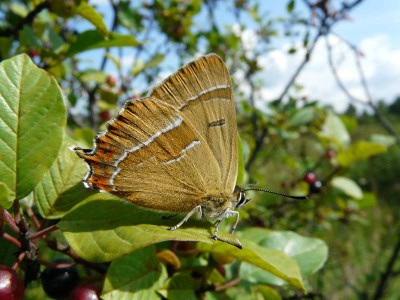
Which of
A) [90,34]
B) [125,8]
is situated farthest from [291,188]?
[90,34]

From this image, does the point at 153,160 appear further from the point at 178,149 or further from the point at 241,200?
the point at 241,200

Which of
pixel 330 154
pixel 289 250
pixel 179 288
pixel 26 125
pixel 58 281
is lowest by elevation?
pixel 330 154

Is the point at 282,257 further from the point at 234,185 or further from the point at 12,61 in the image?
the point at 12,61

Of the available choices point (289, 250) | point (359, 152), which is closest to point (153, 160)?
point (289, 250)

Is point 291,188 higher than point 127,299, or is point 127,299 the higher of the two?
point 127,299

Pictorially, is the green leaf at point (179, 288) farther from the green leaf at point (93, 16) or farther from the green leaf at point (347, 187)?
the green leaf at point (347, 187)

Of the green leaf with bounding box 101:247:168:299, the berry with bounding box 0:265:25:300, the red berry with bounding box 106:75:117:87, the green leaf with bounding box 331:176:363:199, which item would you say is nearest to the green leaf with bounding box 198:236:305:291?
the green leaf with bounding box 101:247:168:299
